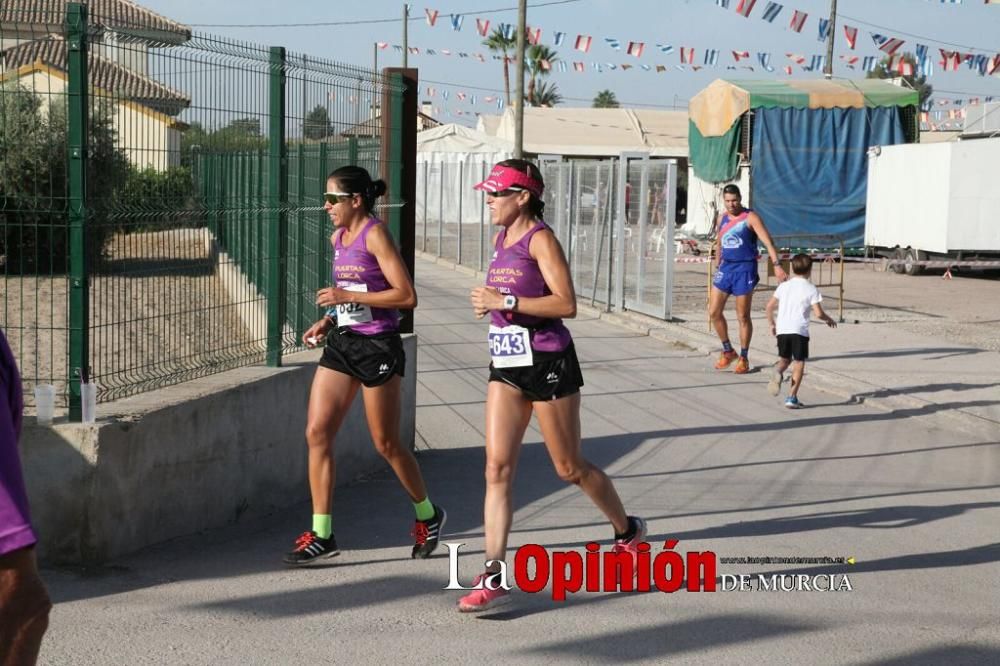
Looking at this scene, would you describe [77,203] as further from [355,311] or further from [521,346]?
[521,346]

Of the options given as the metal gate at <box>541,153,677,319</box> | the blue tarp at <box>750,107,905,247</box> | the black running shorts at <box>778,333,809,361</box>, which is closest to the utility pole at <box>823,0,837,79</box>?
the blue tarp at <box>750,107,905,247</box>

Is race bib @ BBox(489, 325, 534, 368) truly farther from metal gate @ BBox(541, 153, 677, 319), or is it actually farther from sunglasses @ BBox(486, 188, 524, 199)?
metal gate @ BBox(541, 153, 677, 319)

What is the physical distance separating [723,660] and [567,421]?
49.0 inches

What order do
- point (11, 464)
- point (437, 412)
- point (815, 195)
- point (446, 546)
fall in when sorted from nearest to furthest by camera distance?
point (11, 464) → point (446, 546) → point (437, 412) → point (815, 195)

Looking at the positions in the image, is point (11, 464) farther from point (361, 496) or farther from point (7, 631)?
point (361, 496)

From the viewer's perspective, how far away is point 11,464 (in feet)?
11.0

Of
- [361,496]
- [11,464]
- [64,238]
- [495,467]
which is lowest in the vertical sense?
[361,496]

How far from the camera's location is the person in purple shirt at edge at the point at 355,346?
6.27 meters

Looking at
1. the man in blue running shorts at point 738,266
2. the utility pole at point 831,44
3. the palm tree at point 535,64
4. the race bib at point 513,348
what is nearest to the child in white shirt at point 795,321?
the man in blue running shorts at point 738,266

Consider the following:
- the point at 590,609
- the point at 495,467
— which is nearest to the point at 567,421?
the point at 495,467

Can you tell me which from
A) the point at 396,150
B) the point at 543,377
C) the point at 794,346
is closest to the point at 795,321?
the point at 794,346

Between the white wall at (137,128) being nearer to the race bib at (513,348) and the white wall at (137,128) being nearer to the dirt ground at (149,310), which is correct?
the dirt ground at (149,310)

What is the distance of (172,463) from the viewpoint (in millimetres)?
6500

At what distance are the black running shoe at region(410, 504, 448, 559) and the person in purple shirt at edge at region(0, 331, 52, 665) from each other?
10.4ft
